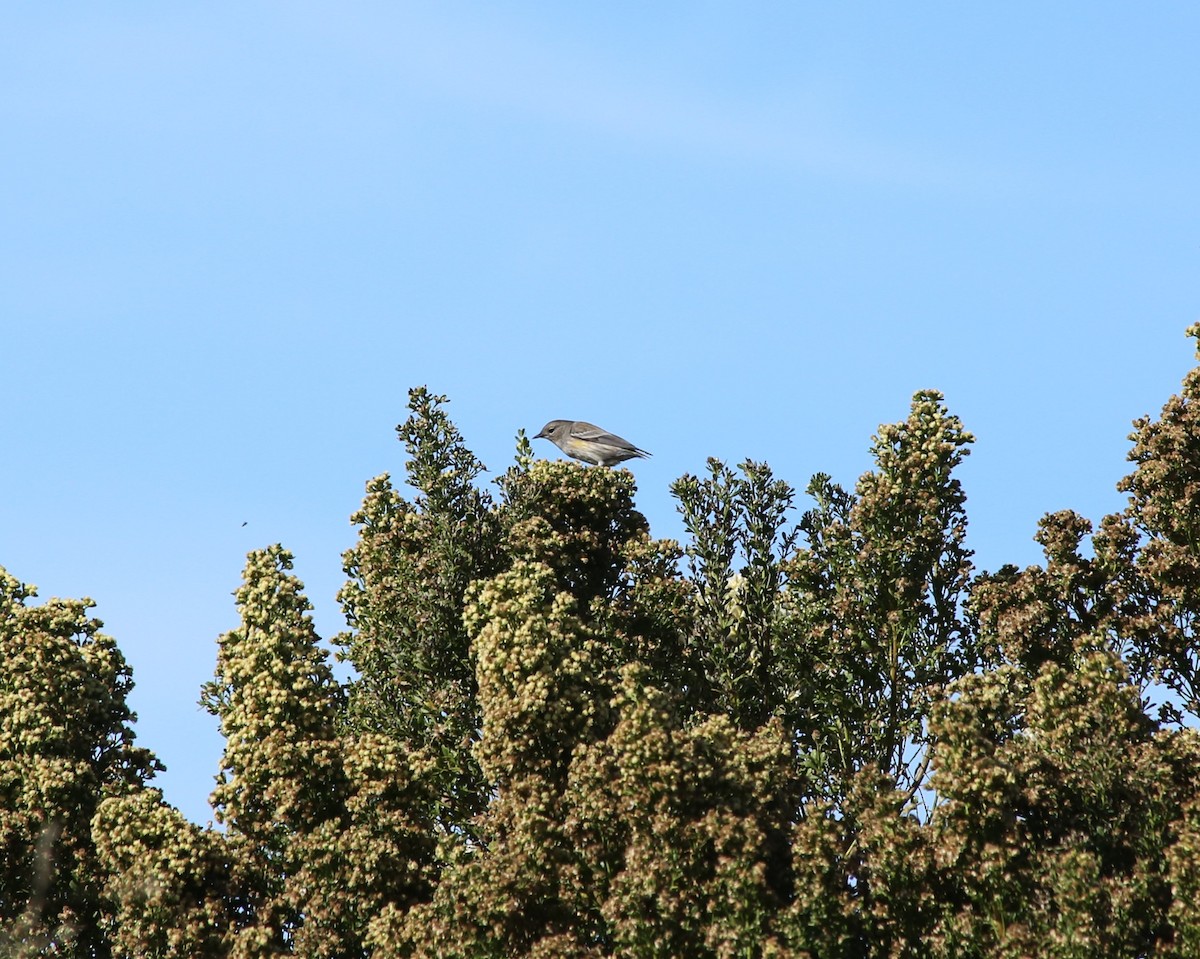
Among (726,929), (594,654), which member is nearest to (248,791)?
(594,654)

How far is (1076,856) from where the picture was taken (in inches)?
709

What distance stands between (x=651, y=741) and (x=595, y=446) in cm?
1138

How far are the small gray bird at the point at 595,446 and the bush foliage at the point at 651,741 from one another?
286 cm

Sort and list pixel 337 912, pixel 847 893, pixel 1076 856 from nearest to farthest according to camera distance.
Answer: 1. pixel 1076 856
2. pixel 847 893
3. pixel 337 912

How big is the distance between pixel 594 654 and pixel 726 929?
448 cm

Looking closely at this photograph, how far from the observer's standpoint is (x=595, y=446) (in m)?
29.4

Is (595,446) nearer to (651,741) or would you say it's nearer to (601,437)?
(601,437)

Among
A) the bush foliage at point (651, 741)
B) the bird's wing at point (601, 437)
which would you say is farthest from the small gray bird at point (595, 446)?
the bush foliage at point (651, 741)

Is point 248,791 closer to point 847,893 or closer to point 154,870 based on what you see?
point 154,870

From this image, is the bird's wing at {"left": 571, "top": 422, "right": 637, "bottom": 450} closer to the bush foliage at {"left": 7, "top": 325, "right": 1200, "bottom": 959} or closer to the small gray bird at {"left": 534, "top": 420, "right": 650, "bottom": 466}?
the small gray bird at {"left": 534, "top": 420, "right": 650, "bottom": 466}

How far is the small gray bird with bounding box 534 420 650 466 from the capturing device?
29359mm

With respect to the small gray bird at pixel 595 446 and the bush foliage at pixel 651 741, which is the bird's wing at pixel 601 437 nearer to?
the small gray bird at pixel 595 446

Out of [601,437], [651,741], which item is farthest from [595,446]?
[651,741]

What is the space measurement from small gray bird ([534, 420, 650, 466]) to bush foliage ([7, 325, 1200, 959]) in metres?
2.86
